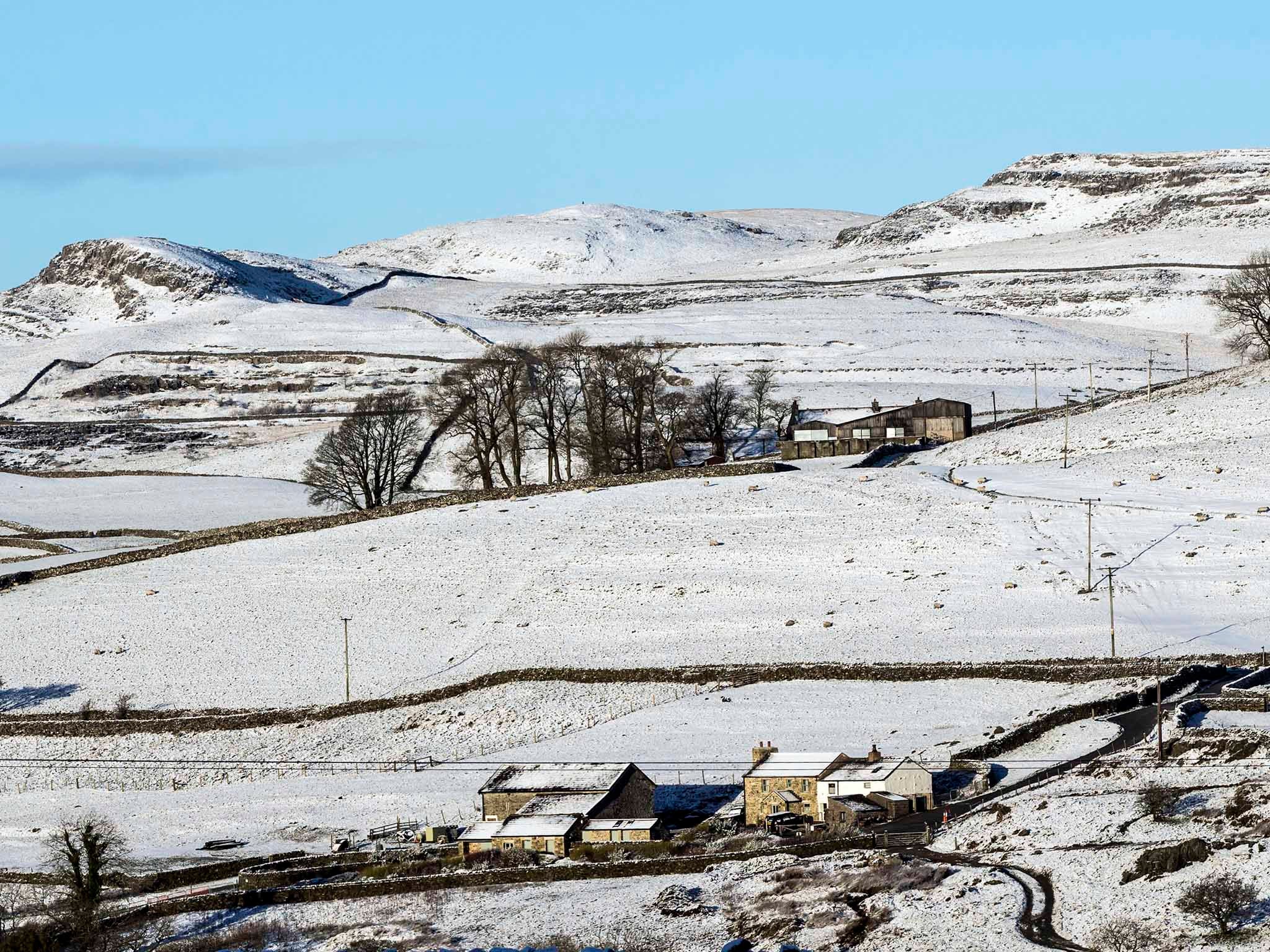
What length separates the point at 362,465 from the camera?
305 feet

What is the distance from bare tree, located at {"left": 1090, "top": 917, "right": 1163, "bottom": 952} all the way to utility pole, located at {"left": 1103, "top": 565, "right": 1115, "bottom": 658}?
72.4 ft

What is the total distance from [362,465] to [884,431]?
27.4 meters

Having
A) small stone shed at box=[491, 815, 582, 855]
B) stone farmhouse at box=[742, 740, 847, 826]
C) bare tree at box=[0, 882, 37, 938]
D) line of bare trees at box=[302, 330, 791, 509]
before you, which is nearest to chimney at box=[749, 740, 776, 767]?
stone farmhouse at box=[742, 740, 847, 826]

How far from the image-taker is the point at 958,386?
119m

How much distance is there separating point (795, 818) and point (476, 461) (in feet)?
196

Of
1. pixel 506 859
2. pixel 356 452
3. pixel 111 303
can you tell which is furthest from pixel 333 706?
pixel 111 303

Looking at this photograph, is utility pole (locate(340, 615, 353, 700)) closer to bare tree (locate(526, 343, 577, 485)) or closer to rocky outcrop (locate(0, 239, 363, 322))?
bare tree (locate(526, 343, 577, 485))

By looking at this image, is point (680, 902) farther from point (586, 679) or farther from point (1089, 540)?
point (1089, 540)

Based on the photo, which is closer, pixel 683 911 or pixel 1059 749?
pixel 683 911

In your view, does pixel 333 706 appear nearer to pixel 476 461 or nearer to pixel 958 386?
pixel 476 461

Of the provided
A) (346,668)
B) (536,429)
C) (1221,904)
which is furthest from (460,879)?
(536,429)

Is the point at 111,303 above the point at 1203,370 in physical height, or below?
above

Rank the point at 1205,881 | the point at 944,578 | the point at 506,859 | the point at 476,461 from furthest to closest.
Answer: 1. the point at 476,461
2. the point at 944,578
3. the point at 506,859
4. the point at 1205,881

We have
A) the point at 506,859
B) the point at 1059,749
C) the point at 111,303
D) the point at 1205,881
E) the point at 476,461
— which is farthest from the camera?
the point at 111,303
